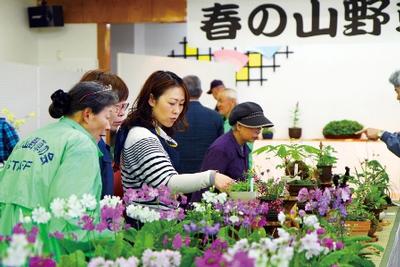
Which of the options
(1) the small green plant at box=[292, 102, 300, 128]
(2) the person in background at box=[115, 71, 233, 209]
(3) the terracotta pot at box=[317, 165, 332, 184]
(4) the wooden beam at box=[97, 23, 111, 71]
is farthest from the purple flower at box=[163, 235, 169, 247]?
(1) the small green plant at box=[292, 102, 300, 128]

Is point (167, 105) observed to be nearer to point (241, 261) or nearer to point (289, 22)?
point (241, 261)

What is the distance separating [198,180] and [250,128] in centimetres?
94

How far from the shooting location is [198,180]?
2.77 metres

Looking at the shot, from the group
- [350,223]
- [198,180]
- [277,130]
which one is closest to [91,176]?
[198,180]

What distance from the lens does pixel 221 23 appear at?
223 inches

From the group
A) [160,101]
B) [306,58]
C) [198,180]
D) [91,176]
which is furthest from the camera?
[306,58]

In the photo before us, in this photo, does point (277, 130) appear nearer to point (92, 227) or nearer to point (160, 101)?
point (160, 101)

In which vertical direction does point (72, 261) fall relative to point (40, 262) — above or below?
below

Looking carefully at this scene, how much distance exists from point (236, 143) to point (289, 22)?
2251mm

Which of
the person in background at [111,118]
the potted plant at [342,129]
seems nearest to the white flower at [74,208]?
the person in background at [111,118]

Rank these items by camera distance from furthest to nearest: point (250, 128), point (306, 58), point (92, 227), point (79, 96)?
point (306, 58) < point (250, 128) < point (79, 96) < point (92, 227)

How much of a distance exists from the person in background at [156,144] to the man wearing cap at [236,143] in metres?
0.47

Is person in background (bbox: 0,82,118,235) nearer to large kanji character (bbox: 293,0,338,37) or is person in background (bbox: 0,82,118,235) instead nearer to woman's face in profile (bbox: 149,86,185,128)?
woman's face in profile (bbox: 149,86,185,128)

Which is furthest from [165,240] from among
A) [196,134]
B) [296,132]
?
[296,132]
